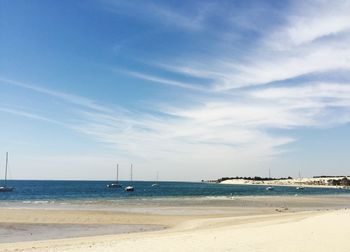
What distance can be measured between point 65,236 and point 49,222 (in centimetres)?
946

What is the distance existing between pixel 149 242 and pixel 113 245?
1.66 m

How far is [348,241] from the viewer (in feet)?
60.9

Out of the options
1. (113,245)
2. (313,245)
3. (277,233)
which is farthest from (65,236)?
(313,245)

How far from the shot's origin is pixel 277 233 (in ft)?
71.3

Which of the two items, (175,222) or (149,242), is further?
(175,222)

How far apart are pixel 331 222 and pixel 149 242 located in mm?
12128

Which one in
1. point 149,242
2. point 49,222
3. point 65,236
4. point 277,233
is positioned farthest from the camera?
point 49,222

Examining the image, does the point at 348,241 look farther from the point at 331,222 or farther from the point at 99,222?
the point at 99,222

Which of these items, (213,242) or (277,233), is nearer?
(213,242)

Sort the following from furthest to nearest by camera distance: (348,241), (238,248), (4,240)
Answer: (4,240) → (348,241) → (238,248)

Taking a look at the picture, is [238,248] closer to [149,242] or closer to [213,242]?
[213,242]

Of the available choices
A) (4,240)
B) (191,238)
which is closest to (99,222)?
(4,240)

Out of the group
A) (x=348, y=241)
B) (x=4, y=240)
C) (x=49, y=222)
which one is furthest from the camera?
(x=49, y=222)

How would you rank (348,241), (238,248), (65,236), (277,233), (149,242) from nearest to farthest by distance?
1. (238,248)
2. (348,241)
3. (149,242)
4. (277,233)
5. (65,236)
